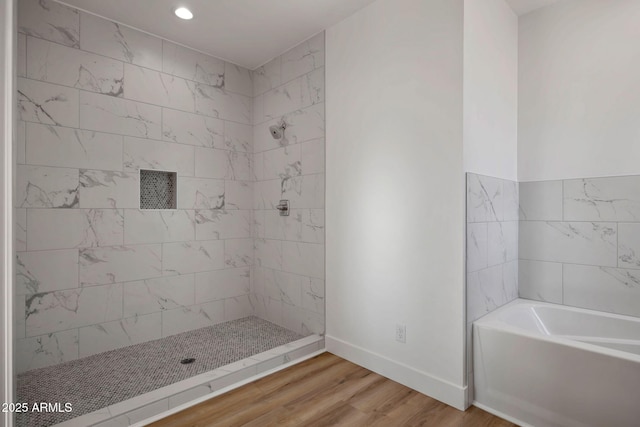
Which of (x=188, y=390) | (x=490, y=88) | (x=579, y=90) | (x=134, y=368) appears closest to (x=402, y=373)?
(x=188, y=390)

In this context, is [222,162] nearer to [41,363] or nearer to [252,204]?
[252,204]

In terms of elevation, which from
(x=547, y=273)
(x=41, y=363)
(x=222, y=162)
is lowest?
(x=41, y=363)

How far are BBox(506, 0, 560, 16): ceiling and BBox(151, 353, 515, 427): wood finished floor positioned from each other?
2.81 metres

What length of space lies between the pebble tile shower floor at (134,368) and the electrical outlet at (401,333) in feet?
3.55

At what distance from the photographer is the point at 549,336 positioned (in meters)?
1.91

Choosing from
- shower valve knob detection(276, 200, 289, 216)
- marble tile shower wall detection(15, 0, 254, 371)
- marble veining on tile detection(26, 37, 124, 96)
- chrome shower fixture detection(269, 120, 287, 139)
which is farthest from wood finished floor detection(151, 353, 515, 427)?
marble veining on tile detection(26, 37, 124, 96)

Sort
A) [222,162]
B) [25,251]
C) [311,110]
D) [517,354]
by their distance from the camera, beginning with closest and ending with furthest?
[517,354], [25,251], [311,110], [222,162]

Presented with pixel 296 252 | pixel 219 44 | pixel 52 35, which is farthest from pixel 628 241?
pixel 52 35

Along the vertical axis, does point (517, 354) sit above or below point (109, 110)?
below

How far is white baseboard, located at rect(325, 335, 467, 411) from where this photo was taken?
2105 mm

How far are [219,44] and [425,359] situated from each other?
10.4ft

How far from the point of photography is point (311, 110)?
10.2 ft

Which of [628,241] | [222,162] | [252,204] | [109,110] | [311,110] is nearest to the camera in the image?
[628,241]

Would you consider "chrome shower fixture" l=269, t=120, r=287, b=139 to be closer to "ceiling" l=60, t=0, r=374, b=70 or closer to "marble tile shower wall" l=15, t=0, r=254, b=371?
"marble tile shower wall" l=15, t=0, r=254, b=371
